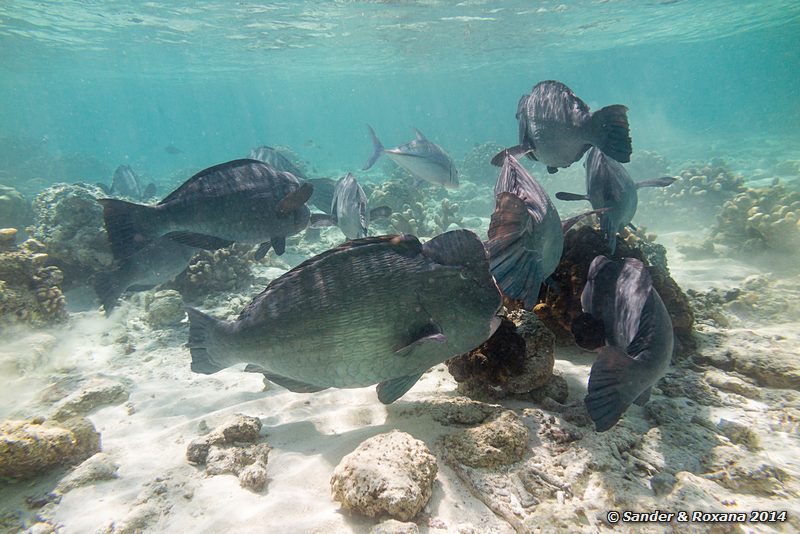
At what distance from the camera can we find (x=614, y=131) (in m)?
3.17

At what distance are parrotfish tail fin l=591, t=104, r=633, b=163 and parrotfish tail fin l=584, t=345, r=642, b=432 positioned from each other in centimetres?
179

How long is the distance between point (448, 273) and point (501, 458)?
3.99ft

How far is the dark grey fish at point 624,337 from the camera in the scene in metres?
2.14

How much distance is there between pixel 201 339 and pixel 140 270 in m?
3.62

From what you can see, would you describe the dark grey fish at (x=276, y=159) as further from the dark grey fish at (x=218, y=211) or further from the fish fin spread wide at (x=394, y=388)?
the fish fin spread wide at (x=394, y=388)

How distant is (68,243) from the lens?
7.77 metres

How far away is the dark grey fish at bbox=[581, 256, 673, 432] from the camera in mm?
2145

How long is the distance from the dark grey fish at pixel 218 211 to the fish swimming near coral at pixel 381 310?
1737 mm

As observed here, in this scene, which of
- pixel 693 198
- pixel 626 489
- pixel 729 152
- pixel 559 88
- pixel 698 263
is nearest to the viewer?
pixel 626 489

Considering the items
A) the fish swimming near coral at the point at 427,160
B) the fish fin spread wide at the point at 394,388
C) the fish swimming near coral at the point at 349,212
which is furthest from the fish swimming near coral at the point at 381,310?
the fish swimming near coral at the point at 427,160

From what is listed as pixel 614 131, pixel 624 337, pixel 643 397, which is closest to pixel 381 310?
pixel 624 337

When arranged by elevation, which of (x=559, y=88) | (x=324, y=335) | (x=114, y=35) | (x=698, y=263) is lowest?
(x=698, y=263)

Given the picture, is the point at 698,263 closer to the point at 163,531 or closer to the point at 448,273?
the point at 448,273

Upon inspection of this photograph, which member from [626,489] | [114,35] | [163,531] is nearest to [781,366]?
[626,489]
